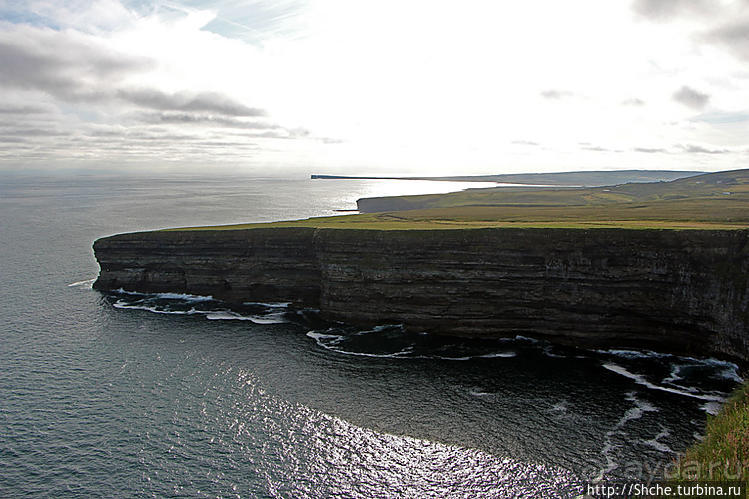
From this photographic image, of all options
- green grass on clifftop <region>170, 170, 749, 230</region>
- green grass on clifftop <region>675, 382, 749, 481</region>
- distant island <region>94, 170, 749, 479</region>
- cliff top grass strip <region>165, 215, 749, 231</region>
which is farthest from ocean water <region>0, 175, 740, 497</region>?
green grass on clifftop <region>170, 170, 749, 230</region>

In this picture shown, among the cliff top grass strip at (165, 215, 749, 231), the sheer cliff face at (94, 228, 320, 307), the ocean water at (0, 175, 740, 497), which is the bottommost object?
the ocean water at (0, 175, 740, 497)

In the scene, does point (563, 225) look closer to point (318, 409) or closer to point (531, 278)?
point (531, 278)

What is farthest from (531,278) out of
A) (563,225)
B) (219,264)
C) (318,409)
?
(219,264)

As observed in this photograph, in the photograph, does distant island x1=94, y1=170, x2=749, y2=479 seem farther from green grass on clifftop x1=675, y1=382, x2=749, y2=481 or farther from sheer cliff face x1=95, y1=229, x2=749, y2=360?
green grass on clifftop x1=675, y1=382, x2=749, y2=481

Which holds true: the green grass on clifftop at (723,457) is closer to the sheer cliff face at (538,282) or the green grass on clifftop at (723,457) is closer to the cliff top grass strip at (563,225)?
the sheer cliff face at (538,282)

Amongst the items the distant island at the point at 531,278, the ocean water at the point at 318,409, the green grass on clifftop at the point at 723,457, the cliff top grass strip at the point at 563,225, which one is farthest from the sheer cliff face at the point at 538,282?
the green grass on clifftop at the point at 723,457

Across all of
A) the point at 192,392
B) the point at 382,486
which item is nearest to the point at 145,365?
the point at 192,392
